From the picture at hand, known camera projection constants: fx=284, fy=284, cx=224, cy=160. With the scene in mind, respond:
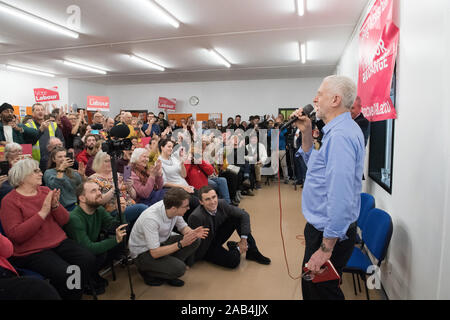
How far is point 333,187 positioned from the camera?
Answer: 1.27 m

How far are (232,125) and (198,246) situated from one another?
24.3 ft

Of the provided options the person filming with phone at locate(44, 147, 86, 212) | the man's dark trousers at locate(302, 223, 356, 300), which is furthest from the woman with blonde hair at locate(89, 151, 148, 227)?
the man's dark trousers at locate(302, 223, 356, 300)

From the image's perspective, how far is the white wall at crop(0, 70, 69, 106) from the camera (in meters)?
9.43

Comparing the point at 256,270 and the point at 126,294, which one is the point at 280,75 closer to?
the point at 256,270

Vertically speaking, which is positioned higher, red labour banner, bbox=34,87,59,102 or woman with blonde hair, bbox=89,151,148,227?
red labour banner, bbox=34,87,59,102

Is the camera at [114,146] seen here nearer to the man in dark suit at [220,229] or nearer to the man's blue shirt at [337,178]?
the man in dark suit at [220,229]

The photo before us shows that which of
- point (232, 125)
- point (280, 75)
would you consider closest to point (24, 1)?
point (232, 125)

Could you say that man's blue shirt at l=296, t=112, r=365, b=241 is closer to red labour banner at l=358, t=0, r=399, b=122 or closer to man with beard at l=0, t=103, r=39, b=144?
red labour banner at l=358, t=0, r=399, b=122

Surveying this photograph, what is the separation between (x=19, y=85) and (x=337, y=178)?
11.8 meters

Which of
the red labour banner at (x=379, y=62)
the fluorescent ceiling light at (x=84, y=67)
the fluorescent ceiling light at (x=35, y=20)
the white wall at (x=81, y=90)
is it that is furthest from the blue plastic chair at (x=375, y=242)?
the white wall at (x=81, y=90)

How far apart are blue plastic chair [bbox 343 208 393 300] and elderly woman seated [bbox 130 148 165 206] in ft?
7.02

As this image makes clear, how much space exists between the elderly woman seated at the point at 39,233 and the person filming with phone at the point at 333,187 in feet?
5.20

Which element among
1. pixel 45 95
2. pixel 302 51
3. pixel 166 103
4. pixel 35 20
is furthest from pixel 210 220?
pixel 166 103

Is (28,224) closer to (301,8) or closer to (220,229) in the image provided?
(220,229)
